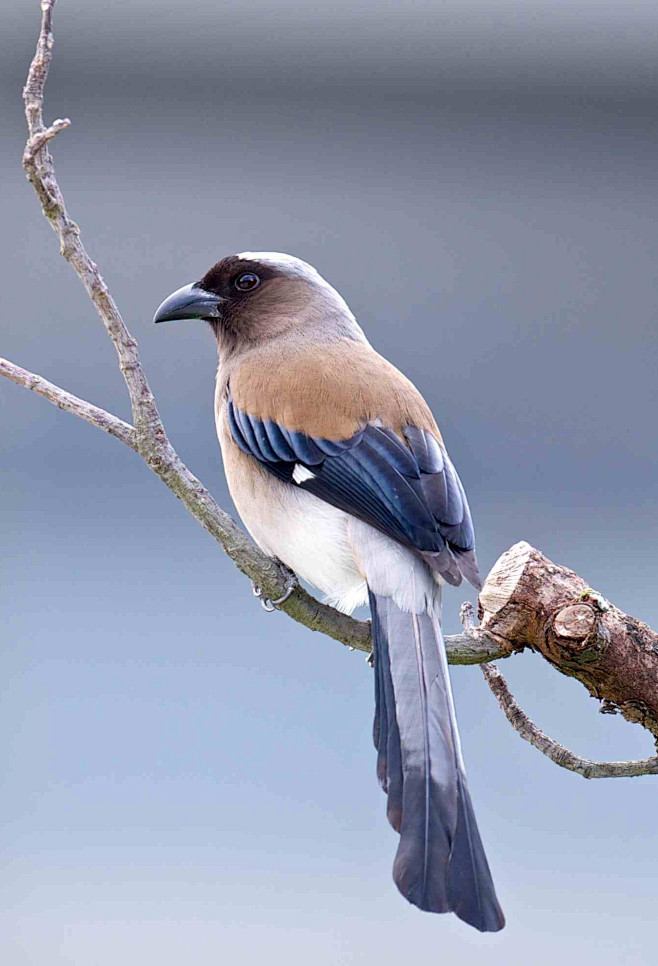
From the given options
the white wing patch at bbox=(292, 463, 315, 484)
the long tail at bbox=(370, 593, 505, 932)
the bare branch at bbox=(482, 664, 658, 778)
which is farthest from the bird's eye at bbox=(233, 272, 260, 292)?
the bare branch at bbox=(482, 664, 658, 778)

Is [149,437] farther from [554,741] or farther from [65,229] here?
[554,741]

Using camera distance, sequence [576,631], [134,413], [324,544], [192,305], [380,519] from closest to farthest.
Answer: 1. [576,631]
2. [134,413]
3. [380,519]
4. [324,544]
5. [192,305]

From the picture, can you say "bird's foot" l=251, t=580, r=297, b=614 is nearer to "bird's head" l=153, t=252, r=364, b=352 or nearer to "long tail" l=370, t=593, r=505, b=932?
"long tail" l=370, t=593, r=505, b=932

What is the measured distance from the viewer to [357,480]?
6.30 ft

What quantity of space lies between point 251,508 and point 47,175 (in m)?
0.74

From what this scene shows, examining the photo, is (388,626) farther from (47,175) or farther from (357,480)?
(47,175)

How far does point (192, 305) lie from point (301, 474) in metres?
0.67

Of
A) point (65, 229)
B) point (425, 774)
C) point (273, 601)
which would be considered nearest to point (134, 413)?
point (65, 229)

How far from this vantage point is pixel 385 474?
74.9 inches

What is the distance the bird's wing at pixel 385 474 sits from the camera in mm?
1844

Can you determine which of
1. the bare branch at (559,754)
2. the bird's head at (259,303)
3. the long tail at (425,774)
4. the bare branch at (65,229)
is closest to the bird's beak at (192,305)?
the bird's head at (259,303)

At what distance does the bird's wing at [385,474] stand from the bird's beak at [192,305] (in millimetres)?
456

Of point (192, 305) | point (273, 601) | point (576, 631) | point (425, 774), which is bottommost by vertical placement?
point (425, 774)

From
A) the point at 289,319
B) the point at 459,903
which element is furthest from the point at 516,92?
the point at 459,903
